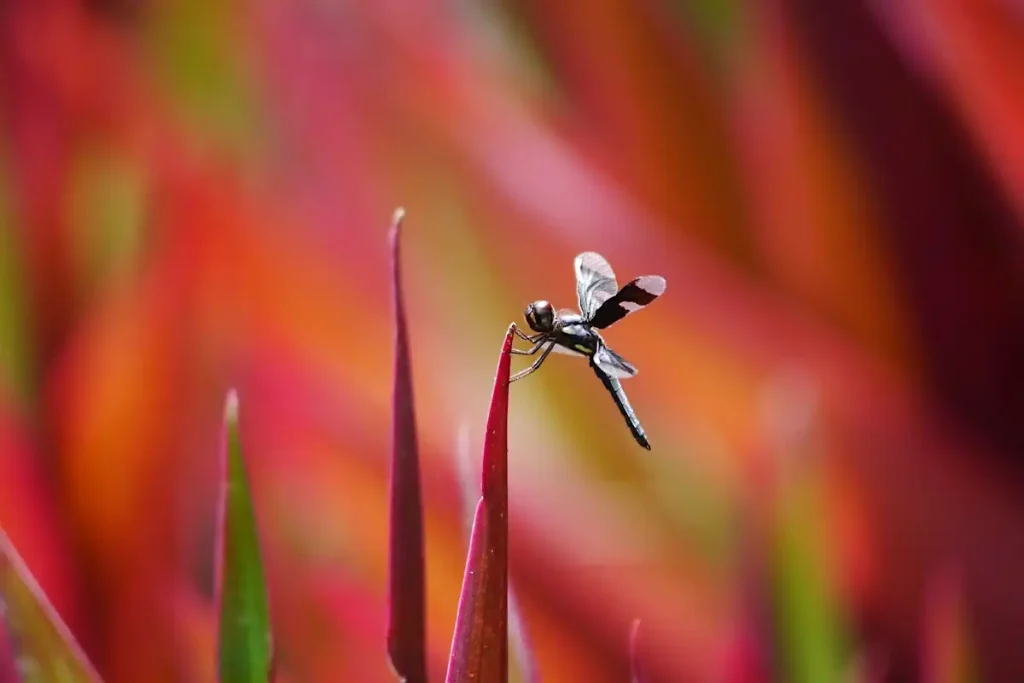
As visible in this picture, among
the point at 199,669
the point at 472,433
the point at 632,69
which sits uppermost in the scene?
the point at 632,69

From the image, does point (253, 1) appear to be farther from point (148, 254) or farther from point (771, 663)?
point (771, 663)

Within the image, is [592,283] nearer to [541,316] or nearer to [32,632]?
[541,316]

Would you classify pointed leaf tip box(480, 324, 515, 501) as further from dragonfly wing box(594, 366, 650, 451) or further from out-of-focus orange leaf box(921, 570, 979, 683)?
out-of-focus orange leaf box(921, 570, 979, 683)

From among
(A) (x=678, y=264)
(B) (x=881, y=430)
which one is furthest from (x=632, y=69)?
(B) (x=881, y=430)

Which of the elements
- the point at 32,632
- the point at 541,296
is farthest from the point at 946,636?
the point at 32,632

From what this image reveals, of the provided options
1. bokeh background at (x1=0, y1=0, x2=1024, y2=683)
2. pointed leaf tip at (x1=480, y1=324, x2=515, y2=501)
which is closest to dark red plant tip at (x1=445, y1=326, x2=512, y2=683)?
pointed leaf tip at (x1=480, y1=324, x2=515, y2=501)
